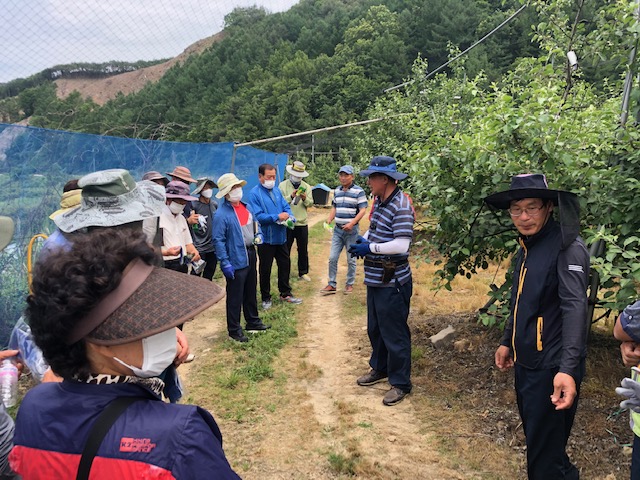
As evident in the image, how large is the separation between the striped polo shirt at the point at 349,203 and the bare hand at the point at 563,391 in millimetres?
4626

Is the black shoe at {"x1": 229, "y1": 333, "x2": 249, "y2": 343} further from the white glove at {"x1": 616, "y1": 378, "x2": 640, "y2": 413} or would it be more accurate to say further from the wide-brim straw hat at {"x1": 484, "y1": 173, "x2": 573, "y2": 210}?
the white glove at {"x1": 616, "y1": 378, "x2": 640, "y2": 413}

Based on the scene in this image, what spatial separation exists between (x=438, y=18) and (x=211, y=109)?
27.1 m

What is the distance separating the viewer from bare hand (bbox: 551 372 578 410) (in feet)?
7.07

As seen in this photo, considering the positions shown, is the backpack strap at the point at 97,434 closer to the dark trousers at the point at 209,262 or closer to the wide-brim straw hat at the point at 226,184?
the wide-brim straw hat at the point at 226,184

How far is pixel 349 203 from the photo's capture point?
672 centimetres

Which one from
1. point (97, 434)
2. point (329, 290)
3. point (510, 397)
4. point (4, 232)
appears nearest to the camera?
point (97, 434)

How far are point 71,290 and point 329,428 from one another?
9.37 feet

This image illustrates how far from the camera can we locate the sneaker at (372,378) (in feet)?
13.7

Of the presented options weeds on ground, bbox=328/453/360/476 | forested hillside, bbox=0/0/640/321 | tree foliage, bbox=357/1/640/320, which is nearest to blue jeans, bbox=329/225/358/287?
forested hillside, bbox=0/0/640/321

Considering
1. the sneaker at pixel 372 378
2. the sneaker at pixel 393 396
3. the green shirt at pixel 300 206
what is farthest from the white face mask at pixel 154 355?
the green shirt at pixel 300 206

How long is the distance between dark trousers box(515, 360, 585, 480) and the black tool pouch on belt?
4.80 ft

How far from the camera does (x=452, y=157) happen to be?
149 inches

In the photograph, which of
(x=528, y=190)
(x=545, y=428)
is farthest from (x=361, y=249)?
(x=545, y=428)

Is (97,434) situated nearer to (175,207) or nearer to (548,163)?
(548,163)
